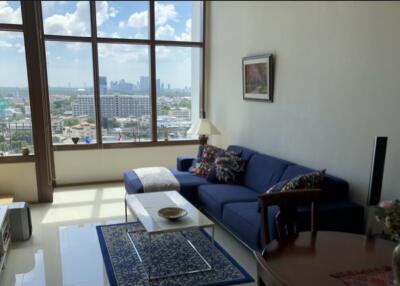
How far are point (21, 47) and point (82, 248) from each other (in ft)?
8.25

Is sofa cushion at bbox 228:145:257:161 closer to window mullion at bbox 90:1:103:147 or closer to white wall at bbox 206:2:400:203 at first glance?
white wall at bbox 206:2:400:203

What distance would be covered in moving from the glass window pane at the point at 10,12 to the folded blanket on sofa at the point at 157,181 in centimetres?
230

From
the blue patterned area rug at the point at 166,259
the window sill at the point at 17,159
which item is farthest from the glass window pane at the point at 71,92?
the blue patterned area rug at the point at 166,259

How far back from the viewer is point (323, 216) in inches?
109

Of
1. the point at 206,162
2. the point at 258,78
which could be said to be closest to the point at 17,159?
the point at 206,162

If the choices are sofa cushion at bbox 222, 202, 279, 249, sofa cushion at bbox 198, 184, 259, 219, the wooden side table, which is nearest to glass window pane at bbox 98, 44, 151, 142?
sofa cushion at bbox 198, 184, 259, 219

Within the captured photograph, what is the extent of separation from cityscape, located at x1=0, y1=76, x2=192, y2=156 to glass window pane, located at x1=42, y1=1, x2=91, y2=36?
0.77 m

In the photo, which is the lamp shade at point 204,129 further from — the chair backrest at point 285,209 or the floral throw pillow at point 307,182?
the chair backrest at point 285,209

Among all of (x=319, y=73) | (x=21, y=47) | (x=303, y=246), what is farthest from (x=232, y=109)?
(x=303, y=246)

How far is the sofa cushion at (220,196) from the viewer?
3451 mm

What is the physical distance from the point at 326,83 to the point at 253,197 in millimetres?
Answer: 1314

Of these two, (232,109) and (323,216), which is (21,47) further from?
(323,216)

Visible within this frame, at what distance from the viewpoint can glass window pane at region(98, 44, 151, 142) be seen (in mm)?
5344

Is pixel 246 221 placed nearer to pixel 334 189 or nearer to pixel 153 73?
pixel 334 189
